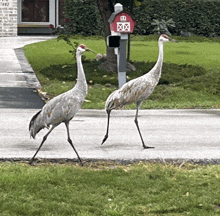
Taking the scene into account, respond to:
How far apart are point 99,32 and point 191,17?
5.22 metres

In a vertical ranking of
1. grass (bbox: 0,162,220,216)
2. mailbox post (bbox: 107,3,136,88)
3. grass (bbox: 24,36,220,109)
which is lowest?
grass (bbox: 24,36,220,109)

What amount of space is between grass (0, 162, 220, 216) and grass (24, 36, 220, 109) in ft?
17.2

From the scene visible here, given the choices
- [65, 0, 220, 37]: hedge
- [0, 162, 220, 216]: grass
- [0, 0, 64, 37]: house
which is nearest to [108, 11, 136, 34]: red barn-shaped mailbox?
[0, 162, 220, 216]: grass

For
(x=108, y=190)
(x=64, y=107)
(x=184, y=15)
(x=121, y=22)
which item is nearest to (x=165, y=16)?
(x=184, y=15)

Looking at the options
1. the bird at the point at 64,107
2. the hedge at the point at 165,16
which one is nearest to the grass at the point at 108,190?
the bird at the point at 64,107

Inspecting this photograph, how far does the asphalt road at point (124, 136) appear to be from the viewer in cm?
782

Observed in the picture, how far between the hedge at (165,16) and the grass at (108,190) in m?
21.9

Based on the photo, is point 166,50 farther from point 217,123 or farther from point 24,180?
point 24,180

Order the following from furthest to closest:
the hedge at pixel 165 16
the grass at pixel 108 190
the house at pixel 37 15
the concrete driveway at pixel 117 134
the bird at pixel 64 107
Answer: the house at pixel 37 15
the hedge at pixel 165 16
the concrete driveway at pixel 117 134
the bird at pixel 64 107
the grass at pixel 108 190

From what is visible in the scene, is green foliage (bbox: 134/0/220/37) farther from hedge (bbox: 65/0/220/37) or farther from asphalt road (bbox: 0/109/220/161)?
asphalt road (bbox: 0/109/220/161)

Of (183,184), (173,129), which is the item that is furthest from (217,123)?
(183,184)

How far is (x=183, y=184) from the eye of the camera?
6.33 metres

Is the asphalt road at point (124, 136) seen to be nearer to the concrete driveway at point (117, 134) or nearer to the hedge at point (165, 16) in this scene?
the concrete driveway at point (117, 134)

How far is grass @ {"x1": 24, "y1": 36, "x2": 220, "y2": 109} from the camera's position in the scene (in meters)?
12.9
